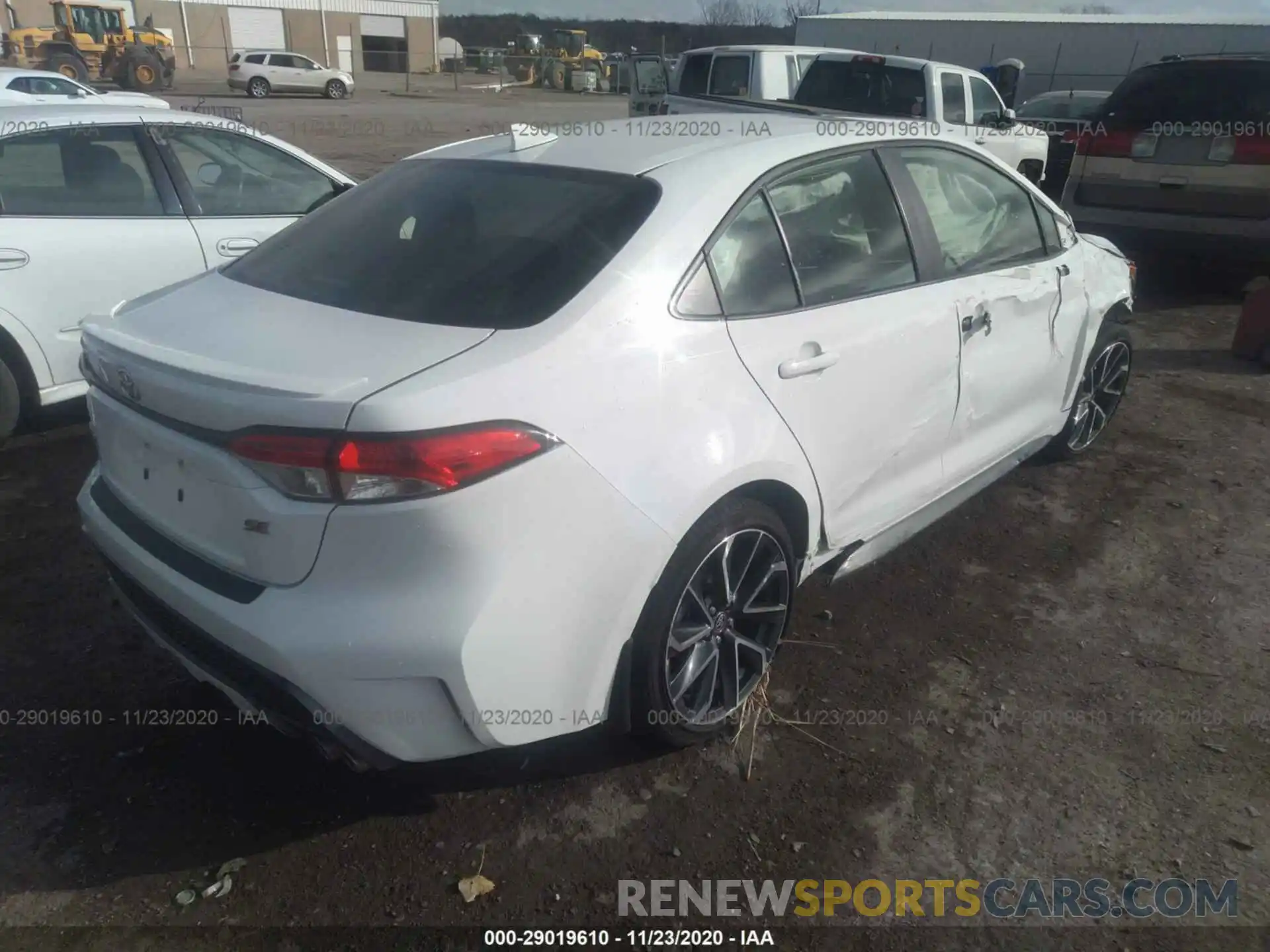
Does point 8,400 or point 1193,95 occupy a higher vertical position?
point 1193,95

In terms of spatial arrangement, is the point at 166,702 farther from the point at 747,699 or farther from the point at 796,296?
the point at 796,296

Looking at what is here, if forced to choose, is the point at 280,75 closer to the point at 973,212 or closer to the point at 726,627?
the point at 973,212

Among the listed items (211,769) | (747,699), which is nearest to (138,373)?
(211,769)

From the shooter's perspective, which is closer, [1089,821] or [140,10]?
[1089,821]

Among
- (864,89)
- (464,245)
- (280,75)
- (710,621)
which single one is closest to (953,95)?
(864,89)

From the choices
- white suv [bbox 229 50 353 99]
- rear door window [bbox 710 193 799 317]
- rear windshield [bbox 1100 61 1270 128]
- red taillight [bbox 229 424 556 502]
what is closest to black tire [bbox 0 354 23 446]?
red taillight [bbox 229 424 556 502]

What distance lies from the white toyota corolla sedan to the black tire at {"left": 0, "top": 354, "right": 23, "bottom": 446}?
2237mm

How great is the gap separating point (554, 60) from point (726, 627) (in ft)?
160

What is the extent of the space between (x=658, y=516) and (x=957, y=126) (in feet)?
31.8

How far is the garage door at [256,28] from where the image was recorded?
51.1m

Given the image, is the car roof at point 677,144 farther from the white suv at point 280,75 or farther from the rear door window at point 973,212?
the white suv at point 280,75

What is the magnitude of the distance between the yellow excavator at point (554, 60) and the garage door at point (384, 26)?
21.6 feet

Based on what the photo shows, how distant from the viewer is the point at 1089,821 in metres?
2.55

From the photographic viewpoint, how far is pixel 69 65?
3048 centimetres
